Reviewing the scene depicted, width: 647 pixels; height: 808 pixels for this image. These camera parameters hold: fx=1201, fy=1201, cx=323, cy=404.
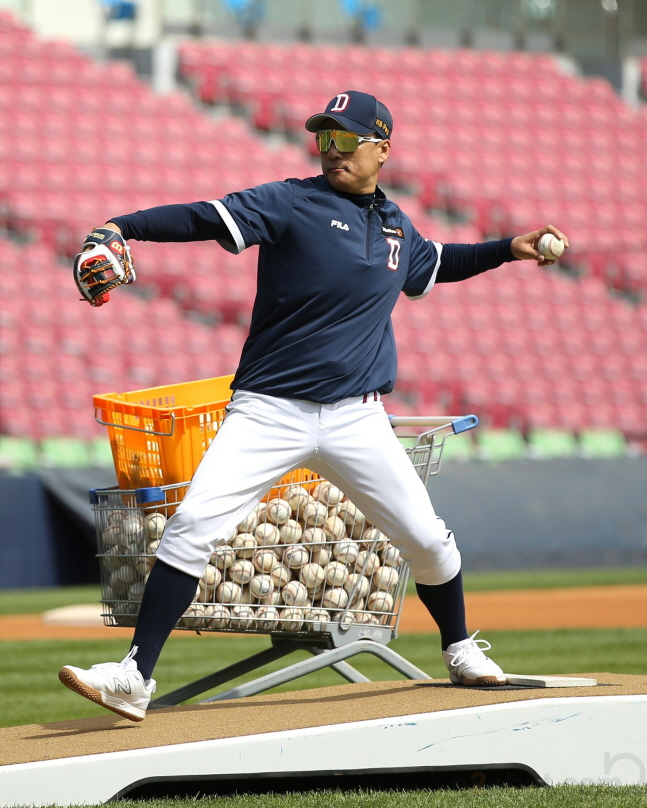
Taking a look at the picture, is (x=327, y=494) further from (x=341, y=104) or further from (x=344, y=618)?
(x=341, y=104)

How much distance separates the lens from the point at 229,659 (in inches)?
312

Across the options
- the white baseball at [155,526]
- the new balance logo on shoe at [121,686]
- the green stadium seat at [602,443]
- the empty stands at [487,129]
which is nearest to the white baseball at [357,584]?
the white baseball at [155,526]

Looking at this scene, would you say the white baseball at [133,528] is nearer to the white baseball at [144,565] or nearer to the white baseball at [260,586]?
the white baseball at [144,565]

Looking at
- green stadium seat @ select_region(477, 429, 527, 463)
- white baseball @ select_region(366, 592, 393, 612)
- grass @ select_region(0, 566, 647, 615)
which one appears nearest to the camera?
white baseball @ select_region(366, 592, 393, 612)

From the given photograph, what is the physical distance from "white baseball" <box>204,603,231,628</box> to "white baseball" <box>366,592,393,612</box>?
585 millimetres

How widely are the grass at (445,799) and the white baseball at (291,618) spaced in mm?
918

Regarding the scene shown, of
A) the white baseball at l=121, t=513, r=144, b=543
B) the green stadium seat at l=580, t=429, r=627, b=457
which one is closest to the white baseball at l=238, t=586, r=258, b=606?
the white baseball at l=121, t=513, r=144, b=543

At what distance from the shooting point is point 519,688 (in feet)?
13.6

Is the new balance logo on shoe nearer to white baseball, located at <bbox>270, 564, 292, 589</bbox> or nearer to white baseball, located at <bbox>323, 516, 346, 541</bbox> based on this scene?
white baseball, located at <bbox>270, 564, 292, 589</bbox>

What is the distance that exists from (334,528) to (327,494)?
144 mm

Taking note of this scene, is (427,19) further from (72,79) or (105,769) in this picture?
(105,769)

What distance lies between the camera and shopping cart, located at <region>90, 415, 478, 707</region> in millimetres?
4422

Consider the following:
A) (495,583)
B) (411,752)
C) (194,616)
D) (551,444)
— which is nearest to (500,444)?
(551,444)

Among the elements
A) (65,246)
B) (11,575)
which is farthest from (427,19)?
(11,575)
